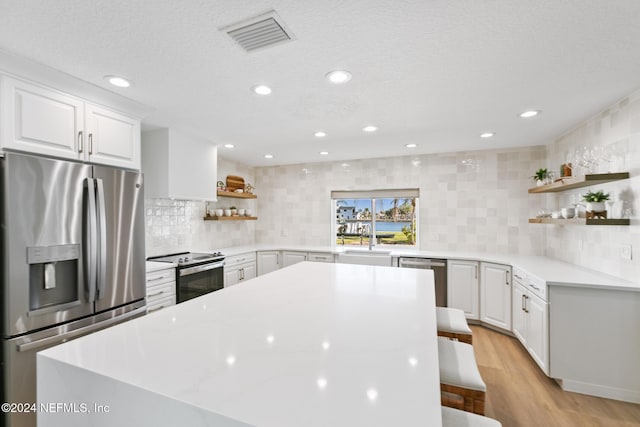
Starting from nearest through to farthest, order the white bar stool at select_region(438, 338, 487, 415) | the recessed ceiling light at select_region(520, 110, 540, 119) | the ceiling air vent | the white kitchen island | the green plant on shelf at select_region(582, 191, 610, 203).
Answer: the white kitchen island < the white bar stool at select_region(438, 338, 487, 415) < the ceiling air vent < the green plant on shelf at select_region(582, 191, 610, 203) < the recessed ceiling light at select_region(520, 110, 540, 119)

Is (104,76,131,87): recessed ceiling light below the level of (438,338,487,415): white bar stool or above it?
above

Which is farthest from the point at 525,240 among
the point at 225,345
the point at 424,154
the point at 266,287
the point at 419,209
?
the point at 225,345

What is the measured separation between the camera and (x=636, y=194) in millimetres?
2125

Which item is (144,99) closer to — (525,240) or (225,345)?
(225,345)

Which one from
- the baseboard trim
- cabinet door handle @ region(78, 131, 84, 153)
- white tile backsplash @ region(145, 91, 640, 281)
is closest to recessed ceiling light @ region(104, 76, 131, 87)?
cabinet door handle @ region(78, 131, 84, 153)

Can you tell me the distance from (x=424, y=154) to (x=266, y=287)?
3395 millimetres

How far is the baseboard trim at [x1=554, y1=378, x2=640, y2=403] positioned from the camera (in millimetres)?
2117

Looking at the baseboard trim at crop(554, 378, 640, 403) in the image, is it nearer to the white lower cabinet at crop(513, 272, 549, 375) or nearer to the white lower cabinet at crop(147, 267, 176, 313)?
the white lower cabinet at crop(513, 272, 549, 375)

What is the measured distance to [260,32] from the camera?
144 cm

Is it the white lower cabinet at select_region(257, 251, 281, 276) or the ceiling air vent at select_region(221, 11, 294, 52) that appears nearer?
the ceiling air vent at select_region(221, 11, 294, 52)

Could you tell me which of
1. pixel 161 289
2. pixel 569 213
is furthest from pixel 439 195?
pixel 161 289

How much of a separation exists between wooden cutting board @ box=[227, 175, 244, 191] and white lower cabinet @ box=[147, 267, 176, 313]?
1.88 meters

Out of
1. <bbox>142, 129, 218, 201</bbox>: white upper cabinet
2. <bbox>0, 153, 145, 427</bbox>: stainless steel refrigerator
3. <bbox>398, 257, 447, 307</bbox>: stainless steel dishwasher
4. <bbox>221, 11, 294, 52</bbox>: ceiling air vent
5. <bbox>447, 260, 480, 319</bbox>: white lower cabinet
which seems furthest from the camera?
<bbox>398, 257, 447, 307</bbox>: stainless steel dishwasher

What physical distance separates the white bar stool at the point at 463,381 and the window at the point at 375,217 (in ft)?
10.4
